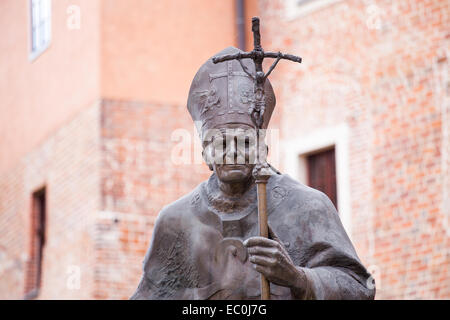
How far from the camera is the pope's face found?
29.9 ft

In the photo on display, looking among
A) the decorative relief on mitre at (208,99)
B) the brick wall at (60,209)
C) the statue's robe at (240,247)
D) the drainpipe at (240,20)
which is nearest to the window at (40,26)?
the brick wall at (60,209)

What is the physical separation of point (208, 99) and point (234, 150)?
1.11 ft

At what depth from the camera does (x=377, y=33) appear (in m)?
24.1

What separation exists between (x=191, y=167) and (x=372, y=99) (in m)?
3.14

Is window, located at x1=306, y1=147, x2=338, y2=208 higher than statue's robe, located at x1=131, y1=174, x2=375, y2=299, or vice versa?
window, located at x1=306, y1=147, x2=338, y2=208

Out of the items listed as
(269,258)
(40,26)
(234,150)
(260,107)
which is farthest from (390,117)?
(269,258)

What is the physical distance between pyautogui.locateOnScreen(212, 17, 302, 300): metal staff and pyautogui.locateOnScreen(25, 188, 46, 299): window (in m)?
18.1

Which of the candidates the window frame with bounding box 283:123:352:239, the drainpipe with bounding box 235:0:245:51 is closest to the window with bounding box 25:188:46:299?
the drainpipe with bounding box 235:0:245:51

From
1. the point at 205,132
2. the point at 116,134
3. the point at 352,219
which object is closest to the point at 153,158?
the point at 116,134

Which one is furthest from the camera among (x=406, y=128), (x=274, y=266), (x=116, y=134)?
(x=116, y=134)

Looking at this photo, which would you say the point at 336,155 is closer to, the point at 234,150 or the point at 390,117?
the point at 390,117

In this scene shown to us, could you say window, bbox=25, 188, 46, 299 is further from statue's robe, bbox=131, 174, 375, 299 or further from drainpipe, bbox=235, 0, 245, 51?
statue's robe, bbox=131, 174, 375, 299

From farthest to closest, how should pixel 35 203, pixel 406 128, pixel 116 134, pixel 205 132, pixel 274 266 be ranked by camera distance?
pixel 35 203, pixel 116 134, pixel 406 128, pixel 205 132, pixel 274 266
